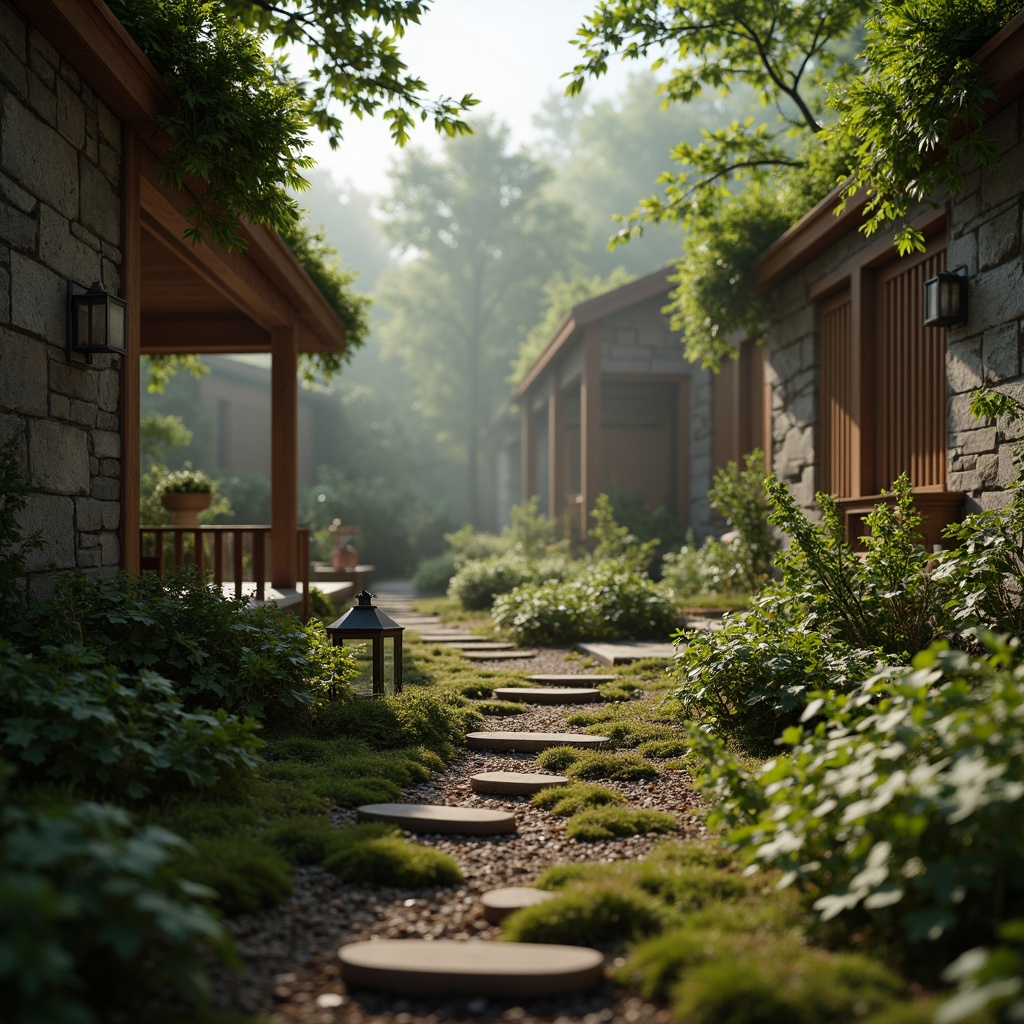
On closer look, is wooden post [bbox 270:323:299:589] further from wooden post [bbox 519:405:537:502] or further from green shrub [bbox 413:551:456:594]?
wooden post [bbox 519:405:537:502]

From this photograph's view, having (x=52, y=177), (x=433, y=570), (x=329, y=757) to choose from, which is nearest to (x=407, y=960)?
(x=329, y=757)

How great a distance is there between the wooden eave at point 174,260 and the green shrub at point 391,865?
325cm

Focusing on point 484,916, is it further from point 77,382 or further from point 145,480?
point 145,480

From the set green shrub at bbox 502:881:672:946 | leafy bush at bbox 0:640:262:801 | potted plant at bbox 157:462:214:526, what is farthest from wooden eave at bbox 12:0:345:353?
green shrub at bbox 502:881:672:946

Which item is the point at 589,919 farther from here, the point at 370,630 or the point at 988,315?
the point at 988,315

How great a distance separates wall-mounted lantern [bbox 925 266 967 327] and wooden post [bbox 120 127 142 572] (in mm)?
4092

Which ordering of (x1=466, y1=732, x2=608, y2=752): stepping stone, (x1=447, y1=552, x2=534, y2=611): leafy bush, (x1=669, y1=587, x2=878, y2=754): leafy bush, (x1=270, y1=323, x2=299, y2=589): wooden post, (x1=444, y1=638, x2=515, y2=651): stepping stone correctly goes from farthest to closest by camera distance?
(x1=447, y1=552, x2=534, y2=611): leafy bush, (x1=270, y1=323, x2=299, y2=589): wooden post, (x1=444, y1=638, x2=515, y2=651): stepping stone, (x1=466, y1=732, x2=608, y2=752): stepping stone, (x1=669, y1=587, x2=878, y2=754): leafy bush

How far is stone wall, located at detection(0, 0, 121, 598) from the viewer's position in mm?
3723

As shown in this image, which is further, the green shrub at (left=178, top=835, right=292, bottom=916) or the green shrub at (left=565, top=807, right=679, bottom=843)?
the green shrub at (left=565, top=807, right=679, bottom=843)

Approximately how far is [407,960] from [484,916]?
16.9 inches

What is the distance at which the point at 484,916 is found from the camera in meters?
2.49

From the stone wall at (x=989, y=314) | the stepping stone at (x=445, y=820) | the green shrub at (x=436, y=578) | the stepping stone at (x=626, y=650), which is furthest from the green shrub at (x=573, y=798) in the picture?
the green shrub at (x=436, y=578)

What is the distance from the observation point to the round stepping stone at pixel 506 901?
245 centimetres

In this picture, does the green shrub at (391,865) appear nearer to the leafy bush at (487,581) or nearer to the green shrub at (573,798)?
the green shrub at (573,798)
